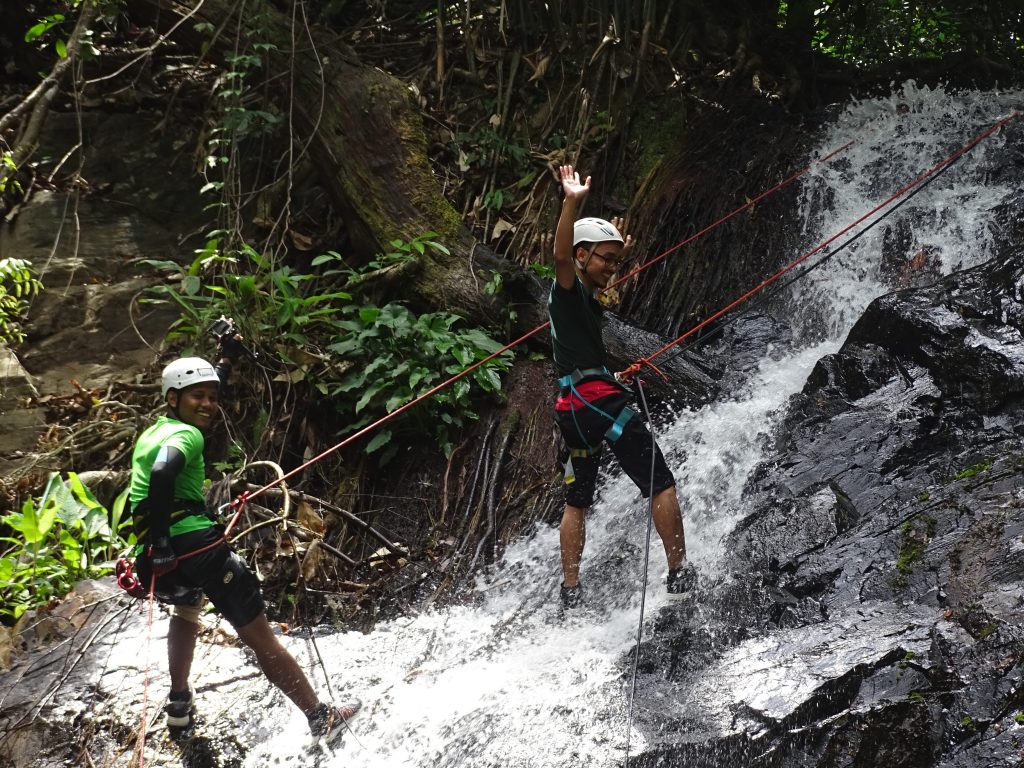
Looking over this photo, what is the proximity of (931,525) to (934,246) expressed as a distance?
3.62m

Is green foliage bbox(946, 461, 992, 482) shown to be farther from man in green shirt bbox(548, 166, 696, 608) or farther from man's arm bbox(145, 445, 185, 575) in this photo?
man's arm bbox(145, 445, 185, 575)

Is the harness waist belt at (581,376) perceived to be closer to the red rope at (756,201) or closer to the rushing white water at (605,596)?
the rushing white water at (605,596)

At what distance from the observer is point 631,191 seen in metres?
8.32

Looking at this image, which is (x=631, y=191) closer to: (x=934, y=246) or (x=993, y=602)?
(x=934, y=246)

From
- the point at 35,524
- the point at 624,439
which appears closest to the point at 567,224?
the point at 624,439

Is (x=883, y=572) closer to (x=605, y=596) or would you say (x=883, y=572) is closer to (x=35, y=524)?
(x=605, y=596)

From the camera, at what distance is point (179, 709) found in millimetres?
4246

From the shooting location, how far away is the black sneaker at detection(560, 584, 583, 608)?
4.72m

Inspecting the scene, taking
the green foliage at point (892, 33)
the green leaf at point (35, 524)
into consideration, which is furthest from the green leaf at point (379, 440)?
the green foliage at point (892, 33)

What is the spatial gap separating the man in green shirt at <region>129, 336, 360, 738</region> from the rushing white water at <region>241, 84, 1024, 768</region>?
0.43 metres

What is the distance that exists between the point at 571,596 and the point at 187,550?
1940 mm

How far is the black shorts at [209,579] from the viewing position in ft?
13.1

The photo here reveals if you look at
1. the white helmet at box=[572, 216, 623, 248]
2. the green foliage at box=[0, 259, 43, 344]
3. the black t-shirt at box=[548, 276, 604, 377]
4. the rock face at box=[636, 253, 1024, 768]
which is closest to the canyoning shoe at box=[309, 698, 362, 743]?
the rock face at box=[636, 253, 1024, 768]

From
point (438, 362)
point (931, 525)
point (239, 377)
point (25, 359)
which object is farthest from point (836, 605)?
point (25, 359)
